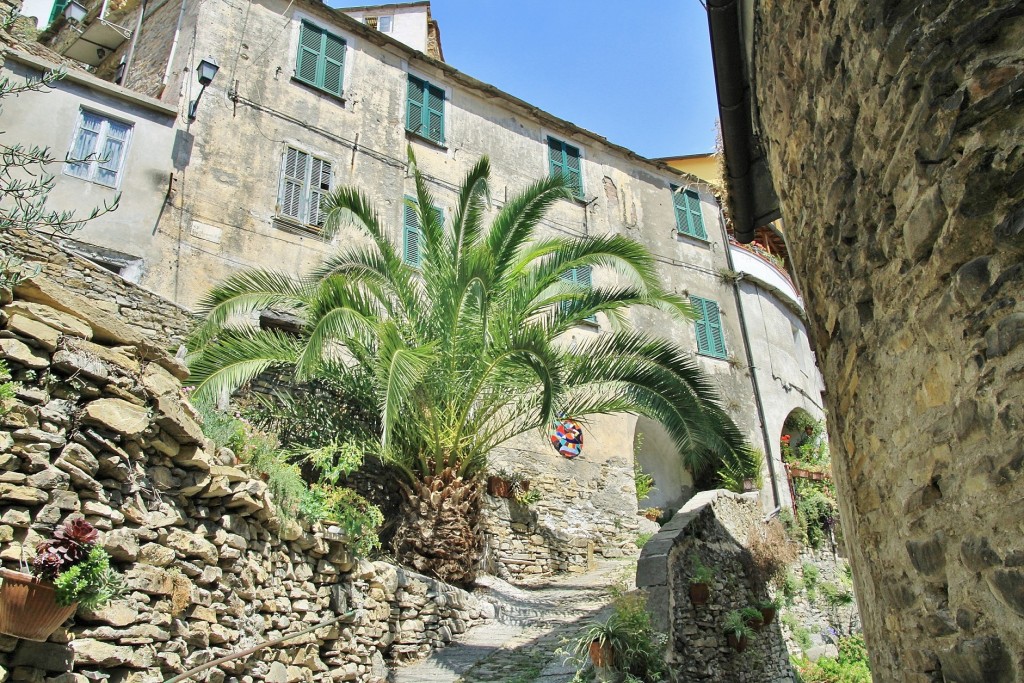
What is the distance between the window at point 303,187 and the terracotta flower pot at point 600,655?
845cm

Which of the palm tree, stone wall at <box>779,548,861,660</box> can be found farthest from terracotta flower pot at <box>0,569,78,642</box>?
stone wall at <box>779,548,861,660</box>

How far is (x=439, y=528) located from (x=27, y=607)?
557 centimetres

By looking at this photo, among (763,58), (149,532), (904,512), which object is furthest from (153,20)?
(904,512)

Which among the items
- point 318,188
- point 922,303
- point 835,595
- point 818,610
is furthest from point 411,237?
point 922,303

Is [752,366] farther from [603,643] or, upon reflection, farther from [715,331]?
Result: [603,643]

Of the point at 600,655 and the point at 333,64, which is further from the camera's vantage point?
the point at 333,64

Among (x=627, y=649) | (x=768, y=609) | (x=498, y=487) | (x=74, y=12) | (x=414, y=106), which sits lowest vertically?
(x=627, y=649)

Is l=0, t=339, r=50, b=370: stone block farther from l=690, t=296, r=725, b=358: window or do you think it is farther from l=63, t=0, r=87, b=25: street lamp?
l=690, t=296, r=725, b=358: window

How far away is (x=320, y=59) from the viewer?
14.1 metres

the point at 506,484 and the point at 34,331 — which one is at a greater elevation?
the point at 506,484

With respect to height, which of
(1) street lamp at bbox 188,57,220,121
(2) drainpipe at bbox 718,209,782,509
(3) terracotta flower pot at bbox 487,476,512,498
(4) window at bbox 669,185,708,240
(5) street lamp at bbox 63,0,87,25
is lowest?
(3) terracotta flower pot at bbox 487,476,512,498

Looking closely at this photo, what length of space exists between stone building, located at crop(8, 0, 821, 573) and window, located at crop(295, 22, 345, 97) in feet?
0.12

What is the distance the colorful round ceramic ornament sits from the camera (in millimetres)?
14195

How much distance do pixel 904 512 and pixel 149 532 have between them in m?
4.86
